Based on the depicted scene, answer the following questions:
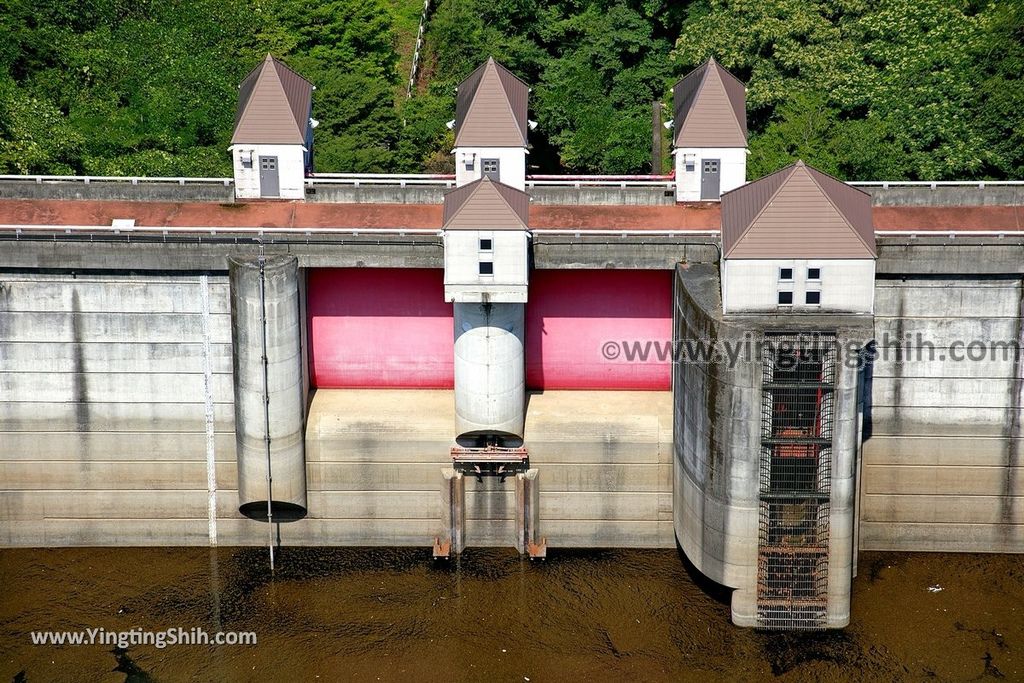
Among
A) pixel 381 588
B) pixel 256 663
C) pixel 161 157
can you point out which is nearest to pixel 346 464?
pixel 381 588

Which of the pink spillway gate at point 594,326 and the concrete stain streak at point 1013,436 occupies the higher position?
the pink spillway gate at point 594,326

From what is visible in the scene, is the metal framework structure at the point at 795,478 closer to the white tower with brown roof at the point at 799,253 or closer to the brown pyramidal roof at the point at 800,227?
the white tower with brown roof at the point at 799,253

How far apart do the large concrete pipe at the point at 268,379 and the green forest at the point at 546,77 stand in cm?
1762

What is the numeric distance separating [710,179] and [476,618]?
893 inches

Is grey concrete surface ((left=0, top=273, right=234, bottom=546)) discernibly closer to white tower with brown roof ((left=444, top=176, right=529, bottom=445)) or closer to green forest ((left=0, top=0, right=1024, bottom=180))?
white tower with brown roof ((left=444, top=176, right=529, bottom=445))

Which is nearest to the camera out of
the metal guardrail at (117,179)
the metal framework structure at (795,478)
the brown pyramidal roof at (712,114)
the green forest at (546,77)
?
the metal framework structure at (795,478)

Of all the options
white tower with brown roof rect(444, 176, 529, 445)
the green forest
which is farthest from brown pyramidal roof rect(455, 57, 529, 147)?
the green forest

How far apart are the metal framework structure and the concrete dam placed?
20 centimetres

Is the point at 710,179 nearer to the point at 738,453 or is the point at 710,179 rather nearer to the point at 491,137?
the point at 491,137

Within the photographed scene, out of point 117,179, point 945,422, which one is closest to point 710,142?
point 945,422

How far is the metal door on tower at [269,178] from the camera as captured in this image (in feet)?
198

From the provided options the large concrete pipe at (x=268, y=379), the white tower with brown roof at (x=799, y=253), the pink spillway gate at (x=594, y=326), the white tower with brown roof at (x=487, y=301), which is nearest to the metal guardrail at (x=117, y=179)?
the large concrete pipe at (x=268, y=379)

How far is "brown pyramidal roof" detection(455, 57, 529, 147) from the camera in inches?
2391

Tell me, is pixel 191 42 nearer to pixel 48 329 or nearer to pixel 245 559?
pixel 48 329
